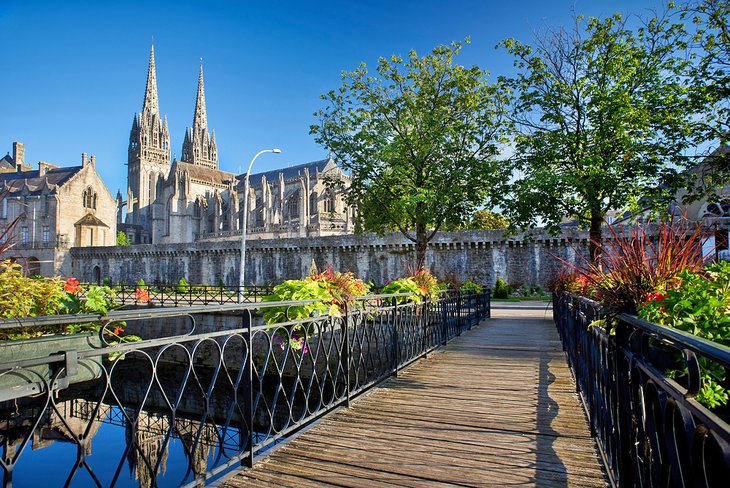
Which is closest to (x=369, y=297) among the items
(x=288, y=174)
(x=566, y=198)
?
(x=566, y=198)

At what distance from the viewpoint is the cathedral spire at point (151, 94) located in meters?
93.8

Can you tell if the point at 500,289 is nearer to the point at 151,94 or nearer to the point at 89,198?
the point at 89,198

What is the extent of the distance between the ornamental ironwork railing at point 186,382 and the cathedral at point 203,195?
32.2 feet

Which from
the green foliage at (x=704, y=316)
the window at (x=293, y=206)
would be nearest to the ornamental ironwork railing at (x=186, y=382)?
the green foliage at (x=704, y=316)

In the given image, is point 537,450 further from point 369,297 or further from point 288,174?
point 288,174

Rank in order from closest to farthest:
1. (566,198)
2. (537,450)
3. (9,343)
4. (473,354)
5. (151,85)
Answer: (9,343) < (537,450) < (473,354) < (566,198) < (151,85)

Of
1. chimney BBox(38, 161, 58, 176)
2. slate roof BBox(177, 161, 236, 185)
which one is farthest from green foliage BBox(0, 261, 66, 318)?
slate roof BBox(177, 161, 236, 185)

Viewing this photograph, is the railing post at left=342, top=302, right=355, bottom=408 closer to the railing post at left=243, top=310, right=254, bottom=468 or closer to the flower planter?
the railing post at left=243, top=310, right=254, bottom=468

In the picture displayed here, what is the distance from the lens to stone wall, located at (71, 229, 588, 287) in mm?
28594

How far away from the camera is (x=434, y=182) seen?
640 inches

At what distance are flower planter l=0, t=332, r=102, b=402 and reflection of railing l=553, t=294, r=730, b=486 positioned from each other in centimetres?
248

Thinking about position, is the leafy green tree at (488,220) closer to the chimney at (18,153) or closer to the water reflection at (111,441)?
the water reflection at (111,441)

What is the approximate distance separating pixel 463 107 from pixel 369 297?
44.1 ft

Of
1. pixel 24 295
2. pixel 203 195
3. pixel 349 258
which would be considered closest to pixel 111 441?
pixel 24 295
